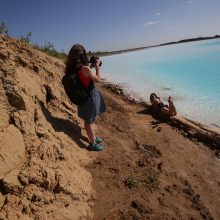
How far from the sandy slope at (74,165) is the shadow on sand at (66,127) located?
Answer: 0.08 ft

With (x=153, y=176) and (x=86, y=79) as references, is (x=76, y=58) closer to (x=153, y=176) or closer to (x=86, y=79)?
(x=86, y=79)

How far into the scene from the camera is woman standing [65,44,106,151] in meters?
4.27

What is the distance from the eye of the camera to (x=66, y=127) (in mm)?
4773

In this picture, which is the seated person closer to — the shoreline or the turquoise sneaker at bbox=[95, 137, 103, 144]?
the shoreline

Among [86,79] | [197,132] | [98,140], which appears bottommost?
[197,132]

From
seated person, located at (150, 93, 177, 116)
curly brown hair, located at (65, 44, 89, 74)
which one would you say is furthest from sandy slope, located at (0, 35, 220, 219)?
seated person, located at (150, 93, 177, 116)

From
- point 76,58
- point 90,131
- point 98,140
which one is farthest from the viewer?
point 98,140

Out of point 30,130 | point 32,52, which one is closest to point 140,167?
point 30,130

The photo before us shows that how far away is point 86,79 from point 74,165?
1337 millimetres

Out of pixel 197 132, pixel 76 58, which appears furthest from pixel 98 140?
pixel 197 132

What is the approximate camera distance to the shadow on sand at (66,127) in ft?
14.6

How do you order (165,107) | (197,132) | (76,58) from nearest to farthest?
(76,58)
(197,132)
(165,107)

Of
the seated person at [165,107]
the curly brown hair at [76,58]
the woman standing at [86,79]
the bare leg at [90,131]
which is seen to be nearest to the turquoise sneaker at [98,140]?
the woman standing at [86,79]

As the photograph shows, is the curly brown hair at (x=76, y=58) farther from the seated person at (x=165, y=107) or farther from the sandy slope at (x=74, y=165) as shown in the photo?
the seated person at (x=165, y=107)
